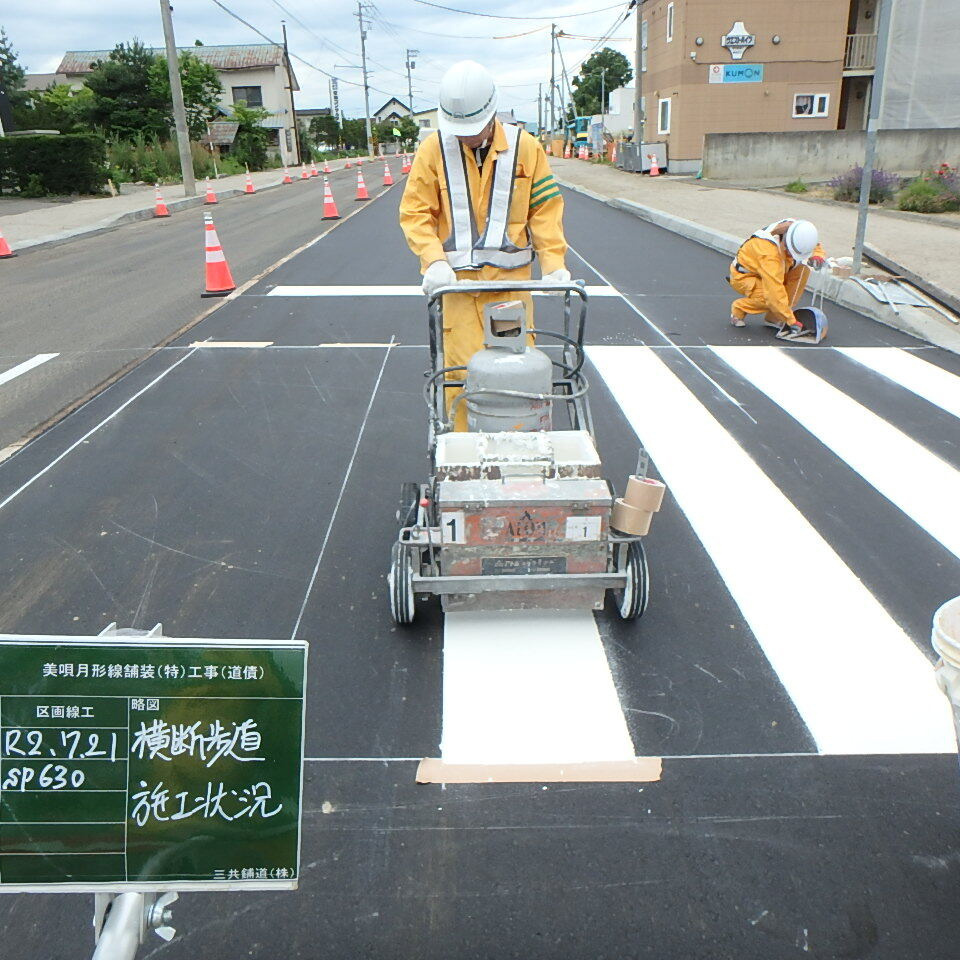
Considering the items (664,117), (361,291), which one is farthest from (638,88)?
(361,291)

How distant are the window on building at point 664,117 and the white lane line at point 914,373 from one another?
2911 centimetres

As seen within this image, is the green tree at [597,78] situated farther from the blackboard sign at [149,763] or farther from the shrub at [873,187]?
the blackboard sign at [149,763]

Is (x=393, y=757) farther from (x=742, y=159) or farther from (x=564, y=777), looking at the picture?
(x=742, y=159)

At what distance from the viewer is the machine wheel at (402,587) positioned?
11.2 feet

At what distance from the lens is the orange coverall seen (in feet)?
13.9

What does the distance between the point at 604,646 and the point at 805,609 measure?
3.13 ft

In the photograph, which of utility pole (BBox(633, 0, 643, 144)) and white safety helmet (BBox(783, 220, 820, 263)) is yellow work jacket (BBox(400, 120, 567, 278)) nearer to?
white safety helmet (BBox(783, 220, 820, 263))

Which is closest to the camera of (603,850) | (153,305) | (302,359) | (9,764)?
(9,764)

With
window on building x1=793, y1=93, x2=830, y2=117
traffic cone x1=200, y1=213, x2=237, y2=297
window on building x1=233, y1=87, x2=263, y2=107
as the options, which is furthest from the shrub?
window on building x1=233, y1=87, x2=263, y2=107

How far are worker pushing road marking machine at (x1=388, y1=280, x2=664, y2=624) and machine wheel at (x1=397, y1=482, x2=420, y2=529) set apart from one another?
54mm

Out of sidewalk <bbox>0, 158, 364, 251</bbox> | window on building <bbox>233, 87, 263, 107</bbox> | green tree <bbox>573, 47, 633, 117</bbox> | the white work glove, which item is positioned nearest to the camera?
the white work glove

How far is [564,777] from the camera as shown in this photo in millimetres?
2742

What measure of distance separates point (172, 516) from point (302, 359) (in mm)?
3293

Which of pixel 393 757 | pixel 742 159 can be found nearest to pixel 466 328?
pixel 393 757
